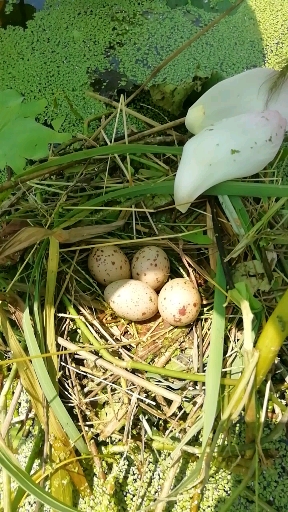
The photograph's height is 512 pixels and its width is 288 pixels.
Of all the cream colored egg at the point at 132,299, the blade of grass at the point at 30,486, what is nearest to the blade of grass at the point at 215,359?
the cream colored egg at the point at 132,299

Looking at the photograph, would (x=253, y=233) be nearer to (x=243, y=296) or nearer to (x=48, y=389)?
(x=243, y=296)

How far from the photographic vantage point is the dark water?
1.51 meters

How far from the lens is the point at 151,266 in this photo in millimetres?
1123

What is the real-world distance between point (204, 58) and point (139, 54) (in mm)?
189

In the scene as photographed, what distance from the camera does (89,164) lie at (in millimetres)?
1203

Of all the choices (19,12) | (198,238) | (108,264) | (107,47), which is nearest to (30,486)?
(108,264)

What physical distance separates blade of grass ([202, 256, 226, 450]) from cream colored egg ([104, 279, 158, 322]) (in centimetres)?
15

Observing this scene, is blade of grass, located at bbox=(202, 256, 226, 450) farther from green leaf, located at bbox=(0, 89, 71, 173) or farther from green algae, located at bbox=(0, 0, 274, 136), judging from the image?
green algae, located at bbox=(0, 0, 274, 136)

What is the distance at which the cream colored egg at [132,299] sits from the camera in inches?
43.2

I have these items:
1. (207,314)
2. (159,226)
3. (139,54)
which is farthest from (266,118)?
(139,54)

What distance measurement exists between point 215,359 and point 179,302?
0.14m

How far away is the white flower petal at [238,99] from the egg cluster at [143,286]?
0.32 metres

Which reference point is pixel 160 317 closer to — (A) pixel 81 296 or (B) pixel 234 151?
(A) pixel 81 296

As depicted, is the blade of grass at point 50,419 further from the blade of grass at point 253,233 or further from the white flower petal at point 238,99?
the white flower petal at point 238,99
